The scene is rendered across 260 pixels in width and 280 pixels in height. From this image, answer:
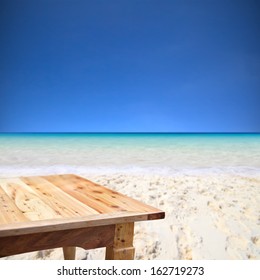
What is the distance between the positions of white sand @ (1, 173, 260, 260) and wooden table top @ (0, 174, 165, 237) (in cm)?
72

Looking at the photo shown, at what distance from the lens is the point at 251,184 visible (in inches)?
143

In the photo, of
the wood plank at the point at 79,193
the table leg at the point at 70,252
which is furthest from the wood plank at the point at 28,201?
the table leg at the point at 70,252

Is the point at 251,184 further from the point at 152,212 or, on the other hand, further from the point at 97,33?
the point at 97,33

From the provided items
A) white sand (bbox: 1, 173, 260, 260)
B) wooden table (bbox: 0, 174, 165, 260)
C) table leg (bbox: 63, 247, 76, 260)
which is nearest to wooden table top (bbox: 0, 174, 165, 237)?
wooden table (bbox: 0, 174, 165, 260)

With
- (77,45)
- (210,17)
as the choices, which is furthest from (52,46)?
(210,17)

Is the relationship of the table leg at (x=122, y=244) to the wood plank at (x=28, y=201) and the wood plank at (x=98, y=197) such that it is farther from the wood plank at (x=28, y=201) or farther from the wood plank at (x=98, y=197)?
the wood plank at (x=28, y=201)

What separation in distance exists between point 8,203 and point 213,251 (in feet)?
4.23

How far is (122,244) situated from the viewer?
0.94m

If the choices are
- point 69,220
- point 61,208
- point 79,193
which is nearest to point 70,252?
point 79,193

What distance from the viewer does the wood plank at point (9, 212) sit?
2.77 ft

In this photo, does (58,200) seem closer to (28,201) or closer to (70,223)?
(28,201)

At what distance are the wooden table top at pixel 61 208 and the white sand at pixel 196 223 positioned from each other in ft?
2.36

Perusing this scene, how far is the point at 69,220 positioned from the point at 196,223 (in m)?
1.57

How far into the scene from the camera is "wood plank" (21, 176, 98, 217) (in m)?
0.92
